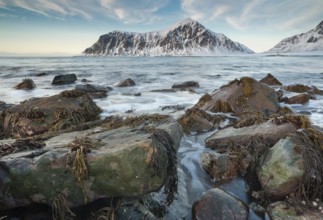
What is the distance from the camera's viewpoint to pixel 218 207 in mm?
3914

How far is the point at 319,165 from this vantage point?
4.41m

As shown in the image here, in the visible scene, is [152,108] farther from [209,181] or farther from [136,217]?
[136,217]

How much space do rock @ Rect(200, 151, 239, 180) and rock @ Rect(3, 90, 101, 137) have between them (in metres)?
4.22

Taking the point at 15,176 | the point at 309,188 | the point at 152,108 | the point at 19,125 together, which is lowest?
the point at 152,108

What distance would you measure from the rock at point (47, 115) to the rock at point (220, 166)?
4.22 metres

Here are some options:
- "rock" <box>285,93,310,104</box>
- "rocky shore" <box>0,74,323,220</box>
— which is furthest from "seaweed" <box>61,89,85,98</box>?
"rock" <box>285,93,310,104</box>

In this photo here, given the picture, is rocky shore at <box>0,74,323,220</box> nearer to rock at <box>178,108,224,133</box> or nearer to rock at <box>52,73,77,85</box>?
rock at <box>178,108,224,133</box>

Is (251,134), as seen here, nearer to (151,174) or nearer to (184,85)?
(151,174)

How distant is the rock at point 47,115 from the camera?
7.67m

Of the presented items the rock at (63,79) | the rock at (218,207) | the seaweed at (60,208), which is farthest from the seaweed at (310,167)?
the rock at (63,79)

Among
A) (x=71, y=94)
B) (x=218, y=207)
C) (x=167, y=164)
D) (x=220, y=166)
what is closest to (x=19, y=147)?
(x=167, y=164)

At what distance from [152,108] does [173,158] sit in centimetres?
848

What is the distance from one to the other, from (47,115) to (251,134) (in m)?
5.70

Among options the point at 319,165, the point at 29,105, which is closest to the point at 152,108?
the point at 29,105
